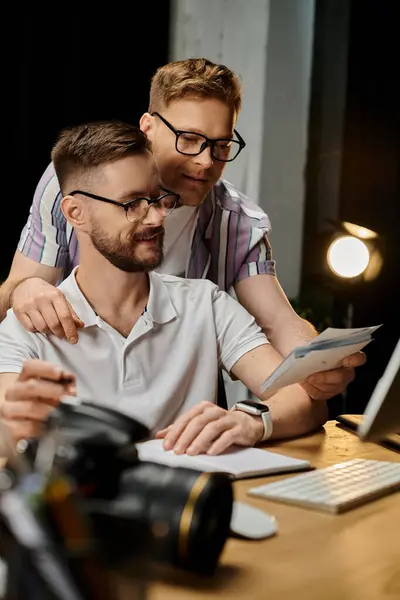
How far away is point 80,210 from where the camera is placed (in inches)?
87.8

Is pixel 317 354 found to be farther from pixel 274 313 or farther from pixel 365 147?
pixel 365 147

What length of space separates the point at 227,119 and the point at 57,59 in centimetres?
→ 180

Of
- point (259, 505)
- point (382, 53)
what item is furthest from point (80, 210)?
point (382, 53)

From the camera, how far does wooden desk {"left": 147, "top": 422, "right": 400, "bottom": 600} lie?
3.62ft

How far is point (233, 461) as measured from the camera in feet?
5.50

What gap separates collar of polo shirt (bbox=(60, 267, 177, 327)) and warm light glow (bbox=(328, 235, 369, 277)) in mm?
1567

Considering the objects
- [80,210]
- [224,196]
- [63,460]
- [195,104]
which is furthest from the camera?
[224,196]

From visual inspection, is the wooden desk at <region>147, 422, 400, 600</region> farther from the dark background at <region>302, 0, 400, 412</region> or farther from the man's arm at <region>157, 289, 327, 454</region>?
the dark background at <region>302, 0, 400, 412</region>

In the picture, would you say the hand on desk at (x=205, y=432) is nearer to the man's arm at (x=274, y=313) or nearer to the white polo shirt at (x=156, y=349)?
the white polo shirt at (x=156, y=349)

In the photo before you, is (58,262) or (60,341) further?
(58,262)

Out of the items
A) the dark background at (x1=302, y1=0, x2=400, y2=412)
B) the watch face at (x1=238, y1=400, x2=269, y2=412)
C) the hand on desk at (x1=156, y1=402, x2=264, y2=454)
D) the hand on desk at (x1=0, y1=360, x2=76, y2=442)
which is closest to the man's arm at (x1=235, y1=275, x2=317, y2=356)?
the watch face at (x1=238, y1=400, x2=269, y2=412)

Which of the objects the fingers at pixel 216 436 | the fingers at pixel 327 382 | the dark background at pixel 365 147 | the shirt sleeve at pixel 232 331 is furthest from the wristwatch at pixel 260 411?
the dark background at pixel 365 147

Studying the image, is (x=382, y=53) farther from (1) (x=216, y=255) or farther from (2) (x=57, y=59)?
(1) (x=216, y=255)

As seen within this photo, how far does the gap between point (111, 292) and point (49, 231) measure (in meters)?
0.49
